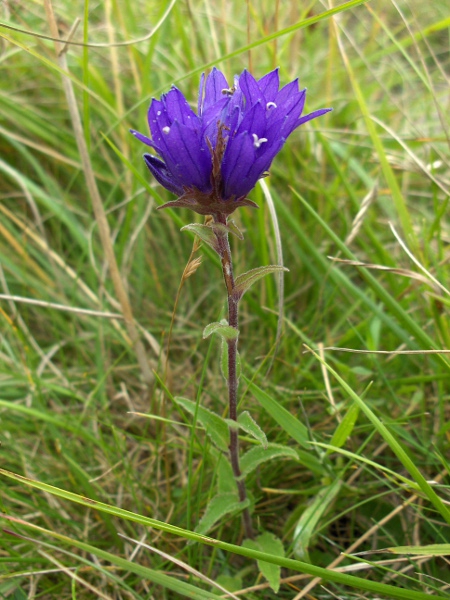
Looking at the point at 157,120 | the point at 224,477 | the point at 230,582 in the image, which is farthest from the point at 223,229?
the point at 230,582

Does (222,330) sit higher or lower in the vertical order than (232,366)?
higher

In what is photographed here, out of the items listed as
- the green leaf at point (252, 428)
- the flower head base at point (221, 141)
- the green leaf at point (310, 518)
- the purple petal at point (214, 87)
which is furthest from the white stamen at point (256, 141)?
the green leaf at point (310, 518)

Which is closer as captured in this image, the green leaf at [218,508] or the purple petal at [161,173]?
the purple petal at [161,173]

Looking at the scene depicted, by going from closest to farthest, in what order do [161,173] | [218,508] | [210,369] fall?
Result: [161,173]
[218,508]
[210,369]

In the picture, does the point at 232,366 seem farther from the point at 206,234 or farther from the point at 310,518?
the point at 310,518

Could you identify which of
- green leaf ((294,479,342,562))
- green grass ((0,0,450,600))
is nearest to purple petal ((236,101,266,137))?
green grass ((0,0,450,600))

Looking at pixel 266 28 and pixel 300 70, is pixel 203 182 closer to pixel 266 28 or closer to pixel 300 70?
pixel 266 28

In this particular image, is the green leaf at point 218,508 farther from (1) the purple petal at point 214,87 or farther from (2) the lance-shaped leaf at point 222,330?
(1) the purple petal at point 214,87
